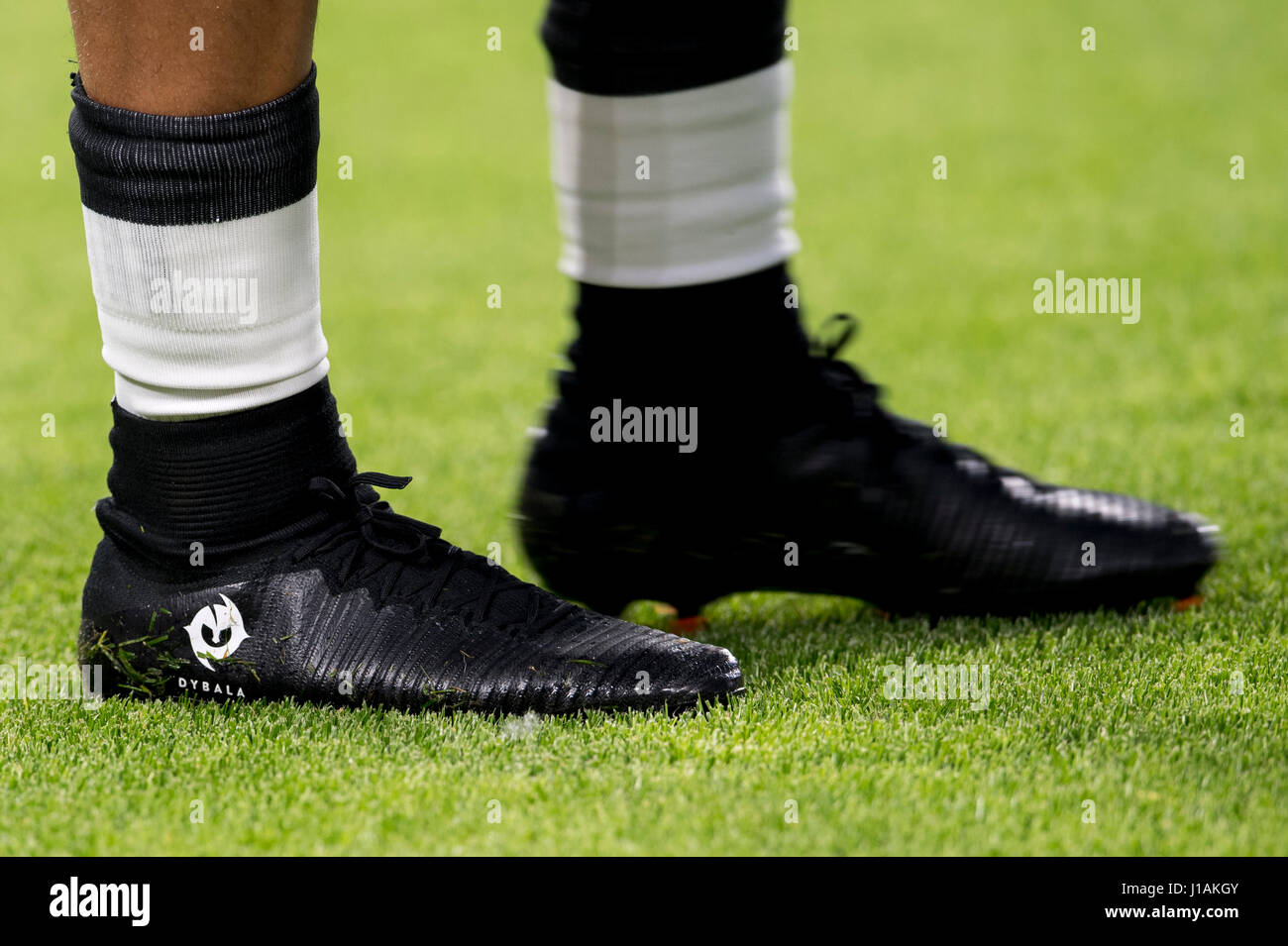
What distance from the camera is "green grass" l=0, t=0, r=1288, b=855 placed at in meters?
0.99

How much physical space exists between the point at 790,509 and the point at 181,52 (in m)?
0.68

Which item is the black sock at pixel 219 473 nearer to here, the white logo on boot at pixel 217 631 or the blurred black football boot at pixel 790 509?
the white logo on boot at pixel 217 631

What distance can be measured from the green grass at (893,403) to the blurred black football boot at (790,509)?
5 cm

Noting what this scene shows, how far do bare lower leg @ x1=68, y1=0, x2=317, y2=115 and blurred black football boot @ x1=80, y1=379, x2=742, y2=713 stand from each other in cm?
25

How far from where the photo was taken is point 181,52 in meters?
1.07

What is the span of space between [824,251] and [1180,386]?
1.29 meters

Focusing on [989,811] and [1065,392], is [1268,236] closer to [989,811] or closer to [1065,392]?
[1065,392]

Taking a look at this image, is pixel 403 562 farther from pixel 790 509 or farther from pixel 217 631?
pixel 790 509

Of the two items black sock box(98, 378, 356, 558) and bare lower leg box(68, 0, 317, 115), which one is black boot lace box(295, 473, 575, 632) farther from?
bare lower leg box(68, 0, 317, 115)

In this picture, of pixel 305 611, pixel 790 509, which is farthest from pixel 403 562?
pixel 790 509

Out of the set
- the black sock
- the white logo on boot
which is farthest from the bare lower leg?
the white logo on boot

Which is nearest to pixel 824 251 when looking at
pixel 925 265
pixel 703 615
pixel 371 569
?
pixel 925 265

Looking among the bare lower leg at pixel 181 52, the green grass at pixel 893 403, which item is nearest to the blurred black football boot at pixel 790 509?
the green grass at pixel 893 403

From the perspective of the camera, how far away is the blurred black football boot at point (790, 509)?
138cm
